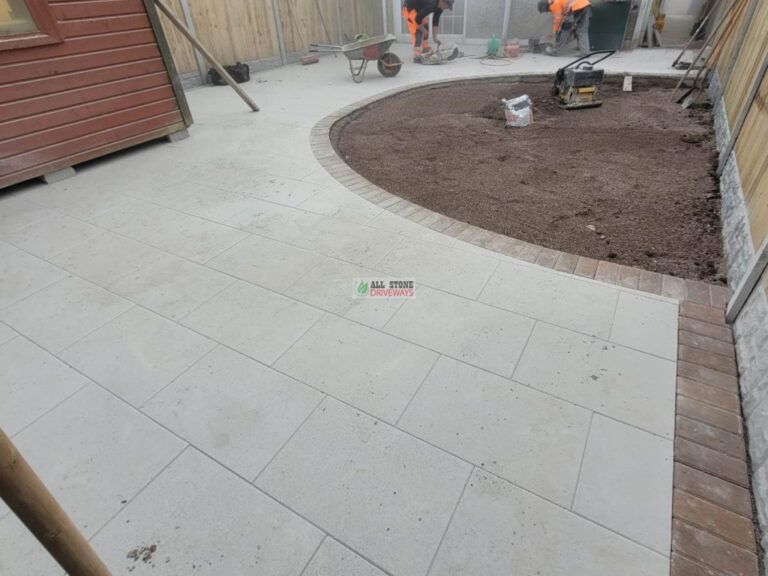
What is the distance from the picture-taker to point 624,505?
135cm

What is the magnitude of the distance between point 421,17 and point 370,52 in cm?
200

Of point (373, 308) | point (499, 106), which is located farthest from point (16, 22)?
point (499, 106)

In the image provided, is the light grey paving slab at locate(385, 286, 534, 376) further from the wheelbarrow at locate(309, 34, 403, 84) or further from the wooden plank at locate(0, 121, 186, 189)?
the wheelbarrow at locate(309, 34, 403, 84)

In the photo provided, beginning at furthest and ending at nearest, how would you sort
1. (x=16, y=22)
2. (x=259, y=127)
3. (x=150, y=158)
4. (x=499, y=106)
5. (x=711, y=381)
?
(x=499, y=106) < (x=259, y=127) < (x=150, y=158) < (x=16, y=22) < (x=711, y=381)

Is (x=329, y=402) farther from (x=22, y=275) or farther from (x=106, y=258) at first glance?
(x=22, y=275)

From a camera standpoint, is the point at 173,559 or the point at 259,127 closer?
the point at 173,559

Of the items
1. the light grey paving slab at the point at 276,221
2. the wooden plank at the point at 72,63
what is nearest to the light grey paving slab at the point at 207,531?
the light grey paving slab at the point at 276,221

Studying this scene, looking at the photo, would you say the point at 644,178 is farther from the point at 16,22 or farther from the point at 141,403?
the point at 16,22

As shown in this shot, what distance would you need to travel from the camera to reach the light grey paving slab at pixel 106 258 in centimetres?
259

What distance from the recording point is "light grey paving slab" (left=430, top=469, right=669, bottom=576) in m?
1.21

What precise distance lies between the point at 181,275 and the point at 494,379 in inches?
76.7

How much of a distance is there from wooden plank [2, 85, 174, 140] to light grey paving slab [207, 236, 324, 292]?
8.28ft

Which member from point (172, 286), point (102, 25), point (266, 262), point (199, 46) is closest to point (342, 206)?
point (266, 262)

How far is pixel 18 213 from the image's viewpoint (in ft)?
11.1
